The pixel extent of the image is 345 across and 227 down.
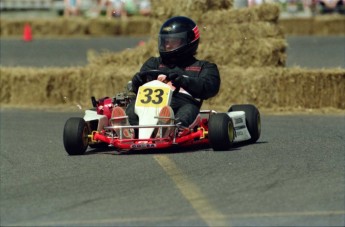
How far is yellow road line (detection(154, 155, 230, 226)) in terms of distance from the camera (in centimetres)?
648

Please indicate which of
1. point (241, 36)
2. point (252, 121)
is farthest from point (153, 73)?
point (241, 36)

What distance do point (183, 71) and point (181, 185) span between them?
2869mm

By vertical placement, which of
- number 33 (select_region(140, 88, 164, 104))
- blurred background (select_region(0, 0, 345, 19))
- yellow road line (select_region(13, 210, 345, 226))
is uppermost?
yellow road line (select_region(13, 210, 345, 226))

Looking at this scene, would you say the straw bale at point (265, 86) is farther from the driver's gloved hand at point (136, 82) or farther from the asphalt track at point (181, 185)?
the driver's gloved hand at point (136, 82)

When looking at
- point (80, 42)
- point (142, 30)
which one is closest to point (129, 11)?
point (142, 30)

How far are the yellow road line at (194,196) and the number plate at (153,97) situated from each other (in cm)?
79

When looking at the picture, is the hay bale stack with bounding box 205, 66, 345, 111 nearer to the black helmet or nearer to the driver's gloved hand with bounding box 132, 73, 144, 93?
the black helmet

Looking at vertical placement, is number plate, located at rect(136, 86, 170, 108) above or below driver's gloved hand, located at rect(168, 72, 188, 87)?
below

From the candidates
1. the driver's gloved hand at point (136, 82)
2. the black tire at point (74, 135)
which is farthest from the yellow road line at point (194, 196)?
the driver's gloved hand at point (136, 82)

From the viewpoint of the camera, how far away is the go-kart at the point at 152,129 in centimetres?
955

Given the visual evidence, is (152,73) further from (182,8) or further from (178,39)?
(182,8)

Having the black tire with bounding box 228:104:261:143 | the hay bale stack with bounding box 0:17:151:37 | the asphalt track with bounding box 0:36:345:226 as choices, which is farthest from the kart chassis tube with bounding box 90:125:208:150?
the hay bale stack with bounding box 0:17:151:37

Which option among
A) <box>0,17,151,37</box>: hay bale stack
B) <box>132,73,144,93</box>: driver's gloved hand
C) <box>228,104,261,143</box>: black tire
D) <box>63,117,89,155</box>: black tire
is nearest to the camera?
<box>63,117,89,155</box>: black tire

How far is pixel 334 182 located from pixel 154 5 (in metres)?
7.95
